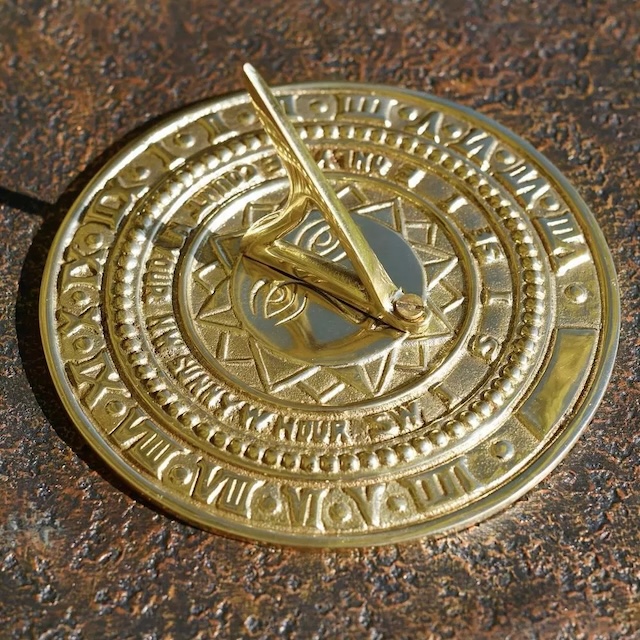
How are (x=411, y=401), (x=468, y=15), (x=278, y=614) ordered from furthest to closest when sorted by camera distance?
(x=468, y=15) < (x=411, y=401) < (x=278, y=614)

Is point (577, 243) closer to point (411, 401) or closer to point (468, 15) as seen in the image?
point (411, 401)

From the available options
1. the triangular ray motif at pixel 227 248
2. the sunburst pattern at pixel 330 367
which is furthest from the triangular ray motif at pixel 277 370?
the triangular ray motif at pixel 227 248

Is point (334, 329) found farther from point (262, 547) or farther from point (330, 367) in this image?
point (262, 547)

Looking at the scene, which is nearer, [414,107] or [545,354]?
[545,354]

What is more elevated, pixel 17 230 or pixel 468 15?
pixel 17 230

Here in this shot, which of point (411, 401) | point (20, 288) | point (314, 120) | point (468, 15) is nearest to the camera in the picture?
point (411, 401)

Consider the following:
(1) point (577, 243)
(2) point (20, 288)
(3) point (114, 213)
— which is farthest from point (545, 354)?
(2) point (20, 288)

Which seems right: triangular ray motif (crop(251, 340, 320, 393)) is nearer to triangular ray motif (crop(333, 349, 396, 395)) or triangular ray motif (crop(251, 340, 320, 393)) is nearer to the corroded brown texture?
triangular ray motif (crop(333, 349, 396, 395))

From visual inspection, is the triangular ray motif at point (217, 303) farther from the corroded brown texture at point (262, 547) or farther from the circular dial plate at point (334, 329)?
the corroded brown texture at point (262, 547)
